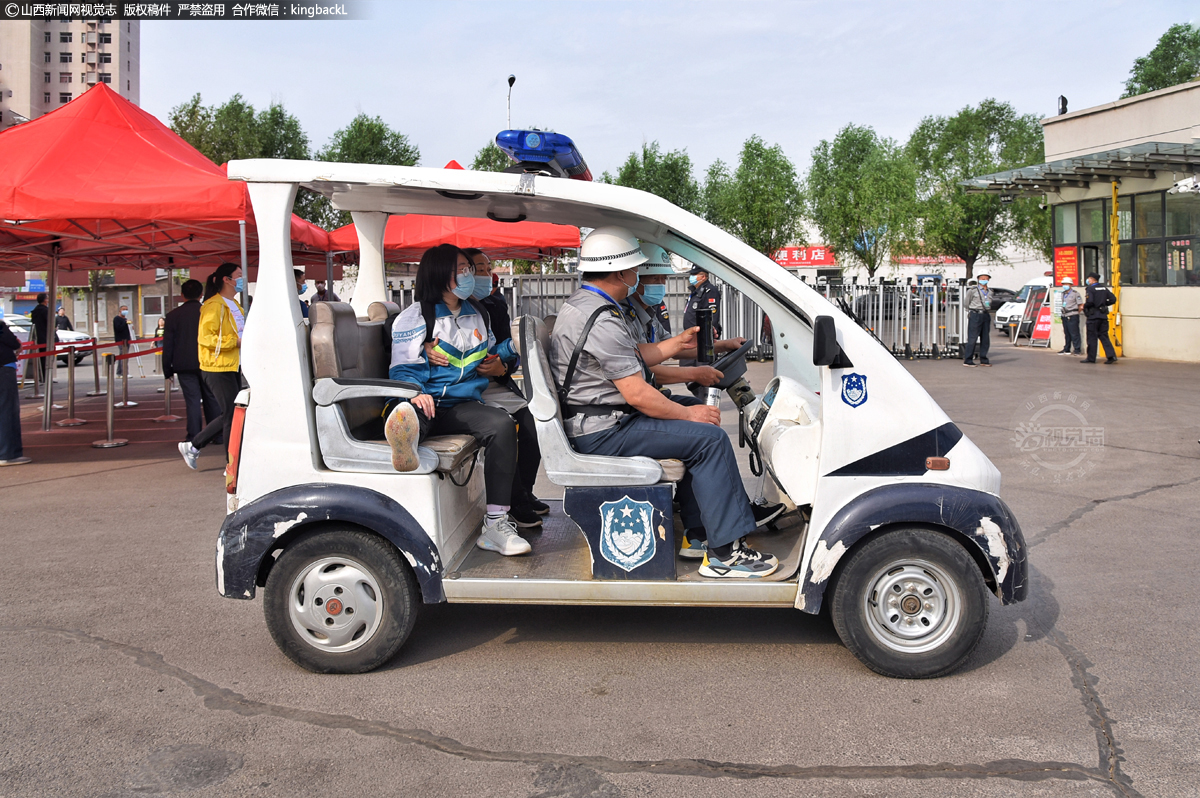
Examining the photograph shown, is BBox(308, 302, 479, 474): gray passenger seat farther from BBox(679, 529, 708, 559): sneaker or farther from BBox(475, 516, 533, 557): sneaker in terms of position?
BBox(679, 529, 708, 559): sneaker

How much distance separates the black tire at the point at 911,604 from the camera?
3.90 meters

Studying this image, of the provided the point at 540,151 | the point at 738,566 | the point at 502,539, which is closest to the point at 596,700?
the point at 738,566

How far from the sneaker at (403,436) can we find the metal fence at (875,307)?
→ 15.7 metres

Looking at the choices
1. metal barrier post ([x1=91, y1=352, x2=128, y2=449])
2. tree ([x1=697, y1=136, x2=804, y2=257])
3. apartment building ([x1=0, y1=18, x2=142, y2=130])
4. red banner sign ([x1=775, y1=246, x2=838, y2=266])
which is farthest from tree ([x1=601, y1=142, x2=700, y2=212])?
apartment building ([x1=0, y1=18, x2=142, y2=130])

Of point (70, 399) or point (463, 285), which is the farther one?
point (70, 399)

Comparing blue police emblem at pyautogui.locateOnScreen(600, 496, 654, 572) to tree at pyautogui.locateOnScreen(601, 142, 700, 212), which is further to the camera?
tree at pyautogui.locateOnScreen(601, 142, 700, 212)

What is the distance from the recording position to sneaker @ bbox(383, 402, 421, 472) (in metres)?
4.02

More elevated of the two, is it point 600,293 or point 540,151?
point 540,151

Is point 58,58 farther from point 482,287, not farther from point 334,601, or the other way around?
point 334,601

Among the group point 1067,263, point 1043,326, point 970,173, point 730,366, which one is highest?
point 970,173

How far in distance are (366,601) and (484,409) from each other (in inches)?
43.9

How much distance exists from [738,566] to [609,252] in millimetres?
1532

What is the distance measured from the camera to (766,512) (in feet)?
16.1

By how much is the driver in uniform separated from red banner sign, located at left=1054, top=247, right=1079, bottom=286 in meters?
22.3
